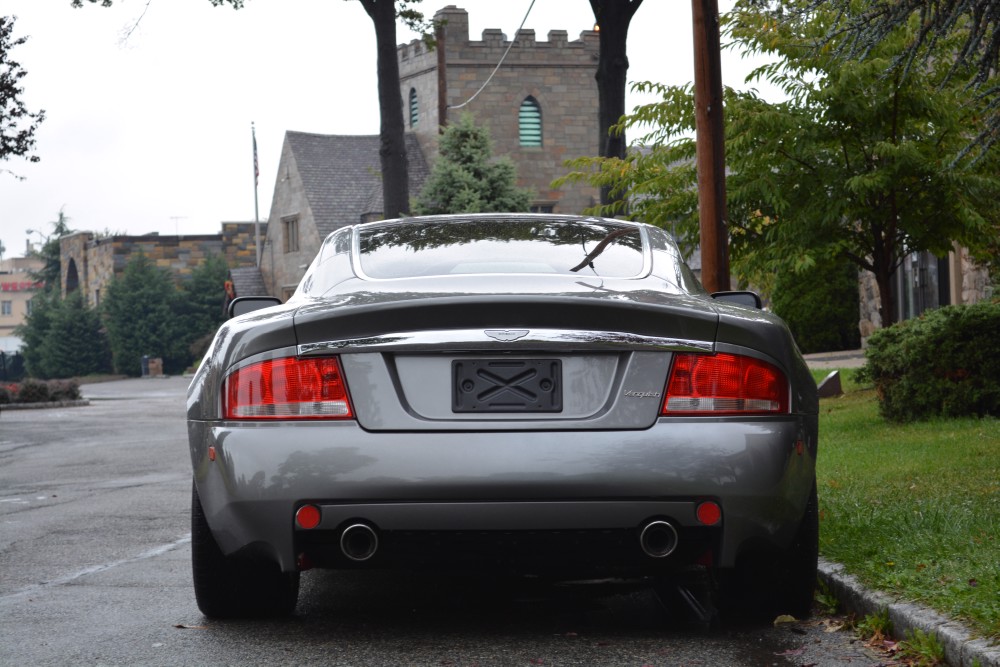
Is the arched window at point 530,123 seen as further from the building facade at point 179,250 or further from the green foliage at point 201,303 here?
the building facade at point 179,250

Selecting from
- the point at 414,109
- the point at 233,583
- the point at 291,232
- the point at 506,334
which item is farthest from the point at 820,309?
the point at 291,232

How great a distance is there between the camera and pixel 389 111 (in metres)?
24.6

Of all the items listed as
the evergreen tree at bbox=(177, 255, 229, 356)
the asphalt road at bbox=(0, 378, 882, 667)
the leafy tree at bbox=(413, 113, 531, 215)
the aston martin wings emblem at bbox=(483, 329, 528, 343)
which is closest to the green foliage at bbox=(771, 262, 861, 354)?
the leafy tree at bbox=(413, 113, 531, 215)

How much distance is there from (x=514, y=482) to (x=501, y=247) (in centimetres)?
156

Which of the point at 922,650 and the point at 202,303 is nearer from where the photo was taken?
the point at 922,650

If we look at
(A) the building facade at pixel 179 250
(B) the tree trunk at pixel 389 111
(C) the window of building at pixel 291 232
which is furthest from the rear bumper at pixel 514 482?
(A) the building facade at pixel 179 250

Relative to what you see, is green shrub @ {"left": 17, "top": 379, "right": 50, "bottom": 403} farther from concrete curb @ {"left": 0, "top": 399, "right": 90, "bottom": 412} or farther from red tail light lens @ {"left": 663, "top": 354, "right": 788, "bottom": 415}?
red tail light lens @ {"left": 663, "top": 354, "right": 788, "bottom": 415}

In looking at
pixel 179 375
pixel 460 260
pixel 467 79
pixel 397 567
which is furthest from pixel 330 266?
pixel 179 375

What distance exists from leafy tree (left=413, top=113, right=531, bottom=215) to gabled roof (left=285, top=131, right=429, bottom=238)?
16880 mm

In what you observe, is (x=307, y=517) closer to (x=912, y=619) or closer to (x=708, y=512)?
(x=708, y=512)

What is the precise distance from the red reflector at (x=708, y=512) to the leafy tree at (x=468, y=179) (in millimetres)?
28829

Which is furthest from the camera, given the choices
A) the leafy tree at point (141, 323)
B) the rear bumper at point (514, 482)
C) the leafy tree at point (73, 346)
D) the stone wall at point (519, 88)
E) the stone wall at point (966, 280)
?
the leafy tree at point (73, 346)

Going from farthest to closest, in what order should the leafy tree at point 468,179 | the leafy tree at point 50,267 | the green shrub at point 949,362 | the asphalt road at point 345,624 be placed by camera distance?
the leafy tree at point 50,267
the leafy tree at point 468,179
the green shrub at point 949,362
the asphalt road at point 345,624

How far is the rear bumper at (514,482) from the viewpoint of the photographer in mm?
4184
